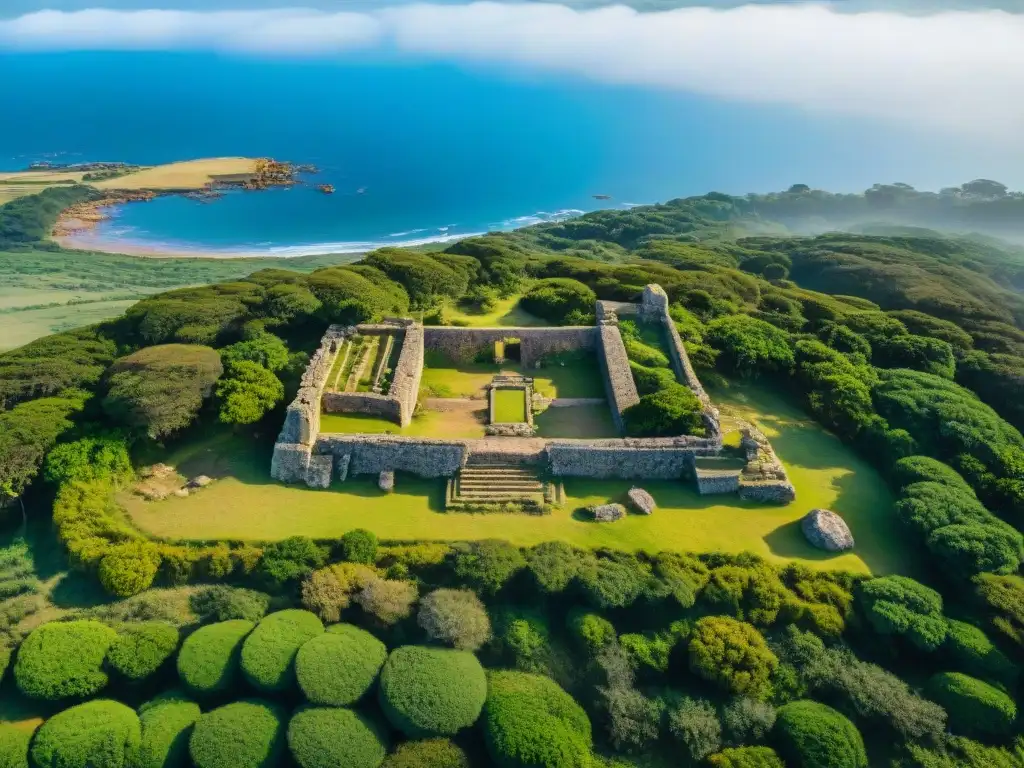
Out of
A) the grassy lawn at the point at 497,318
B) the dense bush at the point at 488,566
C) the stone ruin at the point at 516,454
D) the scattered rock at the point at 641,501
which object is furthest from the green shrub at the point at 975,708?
the grassy lawn at the point at 497,318

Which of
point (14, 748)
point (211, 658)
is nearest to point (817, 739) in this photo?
point (211, 658)

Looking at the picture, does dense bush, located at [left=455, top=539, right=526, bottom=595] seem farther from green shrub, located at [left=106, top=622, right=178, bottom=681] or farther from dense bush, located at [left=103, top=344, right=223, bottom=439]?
dense bush, located at [left=103, top=344, right=223, bottom=439]

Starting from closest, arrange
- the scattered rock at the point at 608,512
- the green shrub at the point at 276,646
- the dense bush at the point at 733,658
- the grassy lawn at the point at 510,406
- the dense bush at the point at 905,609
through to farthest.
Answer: the green shrub at the point at 276,646
the dense bush at the point at 733,658
the dense bush at the point at 905,609
the scattered rock at the point at 608,512
the grassy lawn at the point at 510,406

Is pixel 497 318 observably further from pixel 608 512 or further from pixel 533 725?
pixel 533 725

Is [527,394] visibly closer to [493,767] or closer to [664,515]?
[664,515]

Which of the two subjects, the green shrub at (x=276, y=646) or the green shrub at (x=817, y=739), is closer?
the green shrub at (x=817, y=739)

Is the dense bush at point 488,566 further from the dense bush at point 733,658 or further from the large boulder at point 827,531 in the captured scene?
the large boulder at point 827,531

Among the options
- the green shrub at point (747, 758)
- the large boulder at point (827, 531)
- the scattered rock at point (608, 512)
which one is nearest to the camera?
the green shrub at point (747, 758)

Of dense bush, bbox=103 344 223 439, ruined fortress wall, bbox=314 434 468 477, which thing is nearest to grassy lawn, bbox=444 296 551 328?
ruined fortress wall, bbox=314 434 468 477
